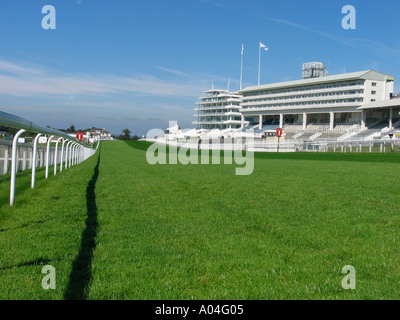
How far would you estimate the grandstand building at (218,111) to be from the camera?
116 metres

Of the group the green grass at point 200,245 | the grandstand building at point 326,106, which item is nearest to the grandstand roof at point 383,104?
the grandstand building at point 326,106

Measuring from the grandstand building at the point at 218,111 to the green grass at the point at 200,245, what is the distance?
106078mm

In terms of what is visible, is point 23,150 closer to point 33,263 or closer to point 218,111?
point 33,263

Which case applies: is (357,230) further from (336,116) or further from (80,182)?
(336,116)

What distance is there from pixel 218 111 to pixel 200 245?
121m

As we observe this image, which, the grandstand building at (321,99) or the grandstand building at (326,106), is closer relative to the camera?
the grandstand building at (326,106)

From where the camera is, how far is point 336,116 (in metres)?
77.8

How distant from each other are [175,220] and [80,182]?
191 inches

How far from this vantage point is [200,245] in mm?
4098

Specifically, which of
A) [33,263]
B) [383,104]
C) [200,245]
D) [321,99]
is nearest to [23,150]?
[33,263]

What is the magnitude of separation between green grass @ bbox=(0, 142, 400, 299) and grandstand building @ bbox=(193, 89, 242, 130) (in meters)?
106

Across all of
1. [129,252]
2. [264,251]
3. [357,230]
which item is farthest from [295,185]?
[129,252]

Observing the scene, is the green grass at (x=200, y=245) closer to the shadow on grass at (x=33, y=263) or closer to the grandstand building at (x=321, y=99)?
the shadow on grass at (x=33, y=263)

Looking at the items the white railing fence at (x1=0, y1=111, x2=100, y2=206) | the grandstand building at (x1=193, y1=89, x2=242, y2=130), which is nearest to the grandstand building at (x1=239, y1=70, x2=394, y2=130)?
the grandstand building at (x1=193, y1=89, x2=242, y2=130)
